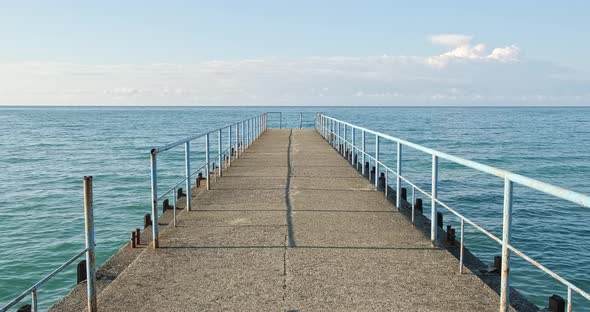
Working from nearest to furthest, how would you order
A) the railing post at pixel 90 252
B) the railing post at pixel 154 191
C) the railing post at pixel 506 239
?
1. the railing post at pixel 506 239
2. the railing post at pixel 90 252
3. the railing post at pixel 154 191

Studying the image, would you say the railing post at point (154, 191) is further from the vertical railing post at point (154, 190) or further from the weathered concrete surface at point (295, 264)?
the weathered concrete surface at point (295, 264)

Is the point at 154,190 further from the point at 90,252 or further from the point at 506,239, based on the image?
the point at 506,239

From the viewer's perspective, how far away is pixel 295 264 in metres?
5.00

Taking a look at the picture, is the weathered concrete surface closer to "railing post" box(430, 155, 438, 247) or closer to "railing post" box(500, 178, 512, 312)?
"railing post" box(430, 155, 438, 247)

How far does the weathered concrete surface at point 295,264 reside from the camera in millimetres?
4160

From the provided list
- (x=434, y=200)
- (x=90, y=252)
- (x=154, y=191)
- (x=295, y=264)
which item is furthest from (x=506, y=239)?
(x=154, y=191)

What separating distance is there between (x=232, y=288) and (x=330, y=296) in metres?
0.81

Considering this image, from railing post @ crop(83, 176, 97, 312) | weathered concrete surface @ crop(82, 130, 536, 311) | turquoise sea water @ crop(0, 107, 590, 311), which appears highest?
railing post @ crop(83, 176, 97, 312)

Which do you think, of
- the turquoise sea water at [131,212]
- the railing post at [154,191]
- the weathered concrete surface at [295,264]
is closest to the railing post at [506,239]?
the weathered concrete surface at [295,264]

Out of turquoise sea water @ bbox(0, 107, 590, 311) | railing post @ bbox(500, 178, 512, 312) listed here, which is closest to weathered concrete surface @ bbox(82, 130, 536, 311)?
railing post @ bbox(500, 178, 512, 312)

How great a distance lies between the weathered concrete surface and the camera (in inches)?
164

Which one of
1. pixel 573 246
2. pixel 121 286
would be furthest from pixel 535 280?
pixel 121 286

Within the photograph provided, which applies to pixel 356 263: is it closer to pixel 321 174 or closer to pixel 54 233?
pixel 321 174

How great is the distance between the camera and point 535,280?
9.90 meters
